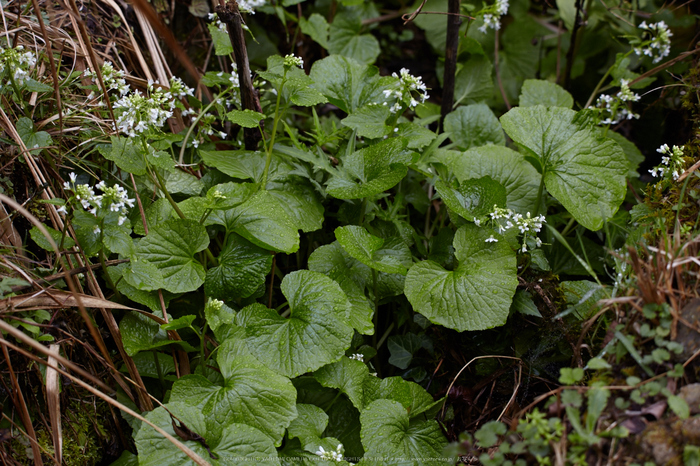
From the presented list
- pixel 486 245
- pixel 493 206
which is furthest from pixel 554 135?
pixel 486 245

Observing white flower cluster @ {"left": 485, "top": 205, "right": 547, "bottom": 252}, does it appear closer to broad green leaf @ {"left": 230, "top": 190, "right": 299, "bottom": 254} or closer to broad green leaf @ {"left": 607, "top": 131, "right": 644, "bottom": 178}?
broad green leaf @ {"left": 230, "top": 190, "right": 299, "bottom": 254}

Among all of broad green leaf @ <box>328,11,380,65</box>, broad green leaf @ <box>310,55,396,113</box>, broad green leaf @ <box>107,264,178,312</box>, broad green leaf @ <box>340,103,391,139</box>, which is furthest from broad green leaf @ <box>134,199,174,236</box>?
broad green leaf @ <box>328,11,380,65</box>

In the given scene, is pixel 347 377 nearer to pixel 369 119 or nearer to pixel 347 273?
pixel 347 273

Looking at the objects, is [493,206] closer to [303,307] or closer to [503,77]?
[303,307]

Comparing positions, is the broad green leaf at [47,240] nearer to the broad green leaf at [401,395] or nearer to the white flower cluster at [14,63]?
the white flower cluster at [14,63]

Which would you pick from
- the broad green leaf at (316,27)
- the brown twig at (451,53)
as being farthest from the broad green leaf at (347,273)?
the broad green leaf at (316,27)
